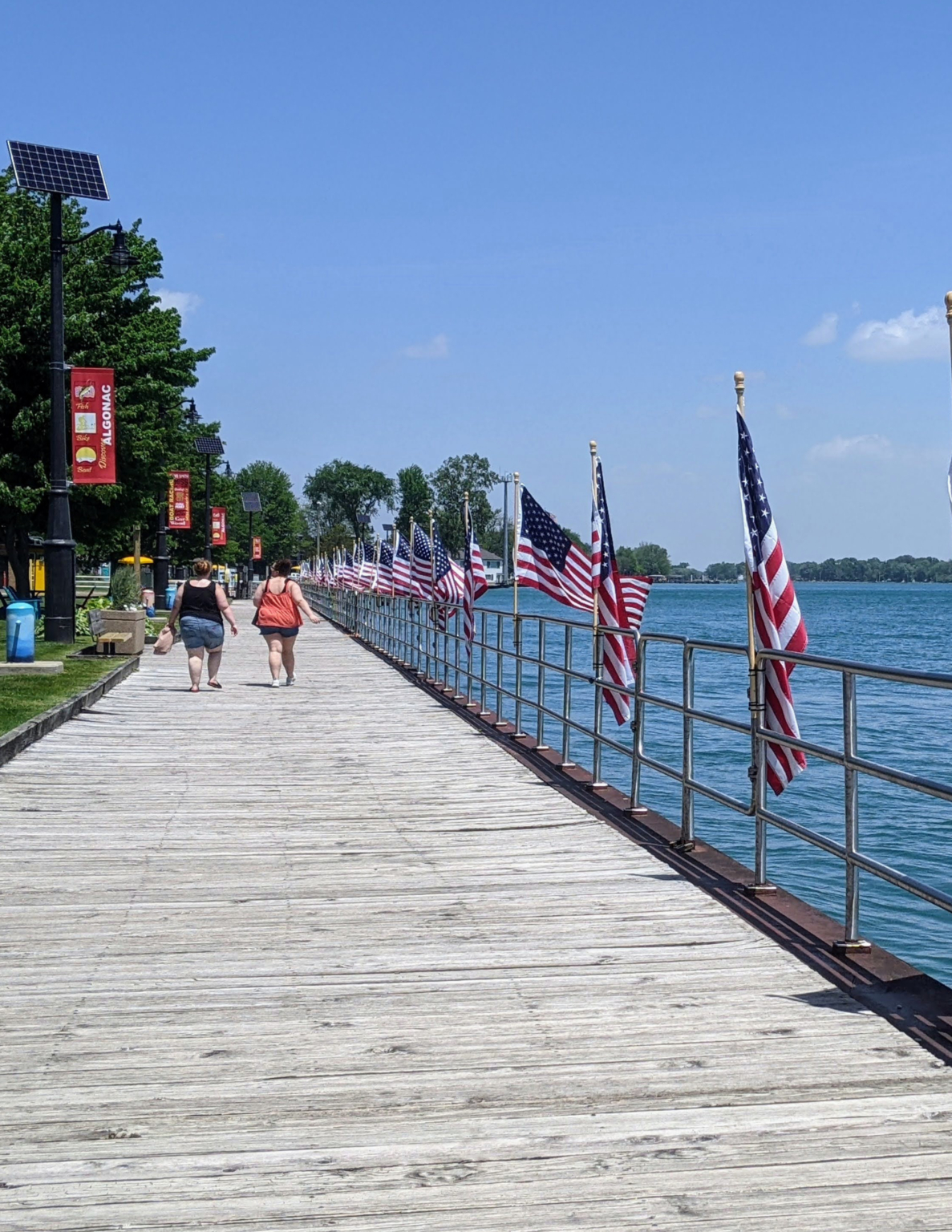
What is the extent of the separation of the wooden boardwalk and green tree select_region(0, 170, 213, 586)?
26227mm

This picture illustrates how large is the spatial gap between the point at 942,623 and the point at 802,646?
102 meters

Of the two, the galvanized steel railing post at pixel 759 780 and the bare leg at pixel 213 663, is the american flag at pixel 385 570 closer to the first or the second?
the bare leg at pixel 213 663

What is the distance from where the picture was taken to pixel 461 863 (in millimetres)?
8023

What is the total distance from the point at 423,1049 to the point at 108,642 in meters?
20.8

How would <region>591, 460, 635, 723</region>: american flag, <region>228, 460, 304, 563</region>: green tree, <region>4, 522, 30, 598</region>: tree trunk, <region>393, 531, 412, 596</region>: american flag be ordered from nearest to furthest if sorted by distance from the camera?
<region>591, 460, 635, 723</region>: american flag → <region>393, 531, 412, 596</region>: american flag → <region>4, 522, 30, 598</region>: tree trunk → <region>228, 460, 304, 563</region>: green tree

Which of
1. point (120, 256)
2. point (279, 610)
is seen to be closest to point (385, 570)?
point (120, 256)

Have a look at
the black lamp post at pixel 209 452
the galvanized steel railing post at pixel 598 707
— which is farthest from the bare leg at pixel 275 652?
the black lamp post at pixel 209 452

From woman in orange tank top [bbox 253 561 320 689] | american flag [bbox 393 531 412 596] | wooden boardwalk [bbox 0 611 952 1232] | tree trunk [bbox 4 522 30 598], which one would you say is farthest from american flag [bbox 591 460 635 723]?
tree trunk [bbox 4 522 30 598]

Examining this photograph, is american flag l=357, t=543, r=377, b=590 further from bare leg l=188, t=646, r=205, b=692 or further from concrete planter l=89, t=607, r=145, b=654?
bare leg l=188, t=646, r=205, b=692

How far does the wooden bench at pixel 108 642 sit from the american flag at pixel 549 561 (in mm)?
11991

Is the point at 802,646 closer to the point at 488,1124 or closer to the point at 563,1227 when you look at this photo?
the point at 488,1124

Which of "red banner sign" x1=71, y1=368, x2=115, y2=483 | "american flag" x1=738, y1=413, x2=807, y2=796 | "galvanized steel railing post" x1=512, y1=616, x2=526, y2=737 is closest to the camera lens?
"american flag" x1=738, y1=413, x2=807, y2=796

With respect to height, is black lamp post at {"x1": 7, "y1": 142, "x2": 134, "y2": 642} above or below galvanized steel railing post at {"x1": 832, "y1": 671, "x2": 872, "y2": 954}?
above

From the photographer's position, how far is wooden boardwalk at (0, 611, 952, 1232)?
142 inches
